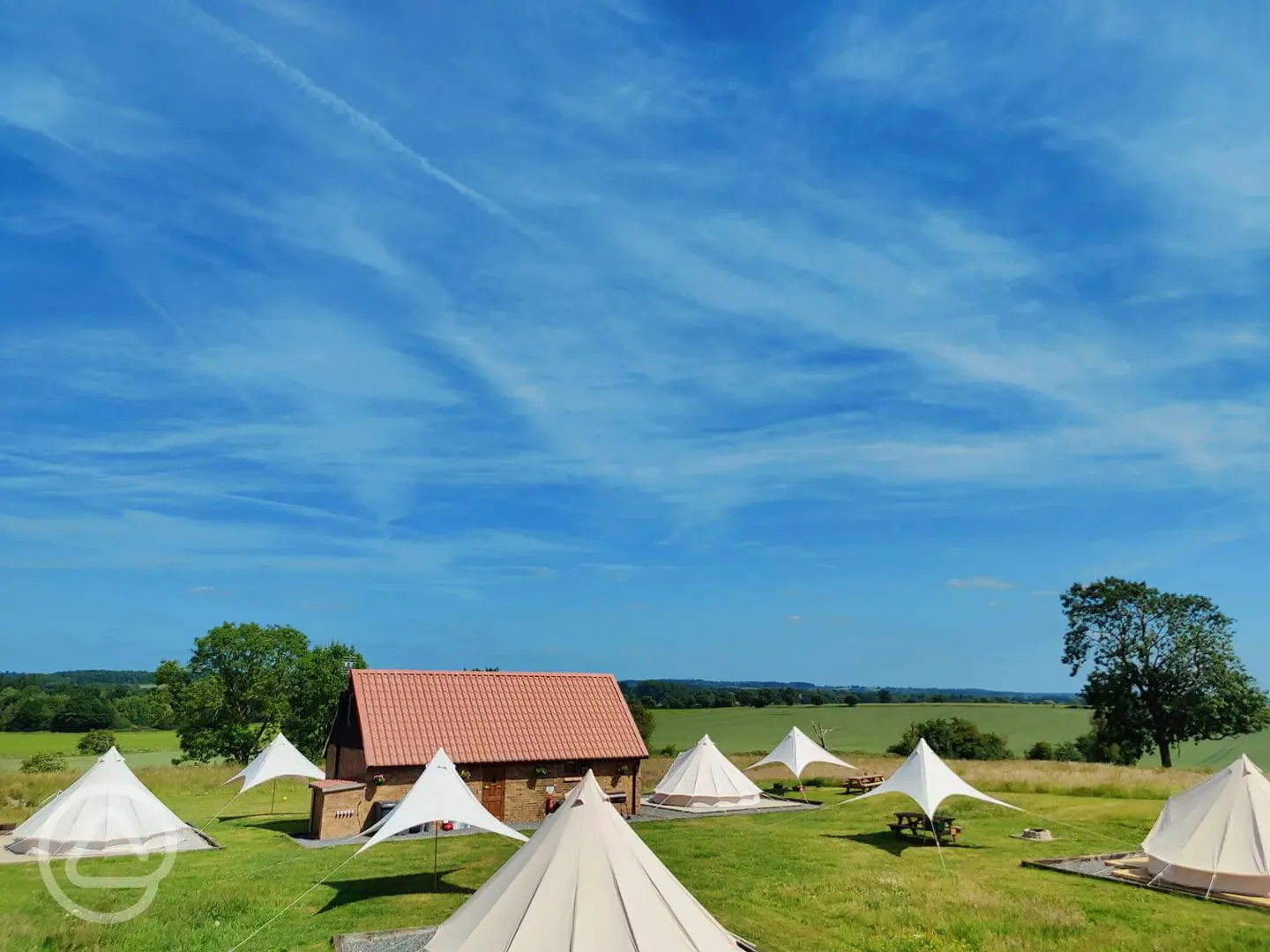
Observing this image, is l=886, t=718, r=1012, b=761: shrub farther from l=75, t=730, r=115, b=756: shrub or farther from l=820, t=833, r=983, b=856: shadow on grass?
l=75, t=730, r=115, b=756: shrub

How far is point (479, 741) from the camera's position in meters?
28.0

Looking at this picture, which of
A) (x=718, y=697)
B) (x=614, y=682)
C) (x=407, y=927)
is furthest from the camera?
(x=718, y=697)

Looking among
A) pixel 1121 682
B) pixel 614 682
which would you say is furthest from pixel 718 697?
pixel 614 682

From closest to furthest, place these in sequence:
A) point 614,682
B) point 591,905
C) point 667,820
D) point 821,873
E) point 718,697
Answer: point 591,905 < point 821,873 < point 667,820 < point 614,682 < point 718,697

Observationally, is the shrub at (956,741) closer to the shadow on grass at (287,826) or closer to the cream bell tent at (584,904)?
the shadow on grass at (287,826)

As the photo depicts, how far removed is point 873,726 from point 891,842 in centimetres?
5008

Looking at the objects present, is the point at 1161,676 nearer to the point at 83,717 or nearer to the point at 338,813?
the point at 338,813

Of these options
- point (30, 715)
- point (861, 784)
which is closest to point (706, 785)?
point (861, 784)

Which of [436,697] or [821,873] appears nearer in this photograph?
[821,873]

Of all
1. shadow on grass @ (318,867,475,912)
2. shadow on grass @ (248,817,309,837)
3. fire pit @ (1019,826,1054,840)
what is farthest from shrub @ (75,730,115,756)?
fire pit @ (1019,826,1054,840)

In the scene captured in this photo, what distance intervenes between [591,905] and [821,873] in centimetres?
998

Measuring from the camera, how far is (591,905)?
10.8 m

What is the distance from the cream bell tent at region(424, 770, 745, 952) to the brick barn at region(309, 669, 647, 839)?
50.6ft

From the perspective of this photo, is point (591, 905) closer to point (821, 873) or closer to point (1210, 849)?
point (821, 873)
